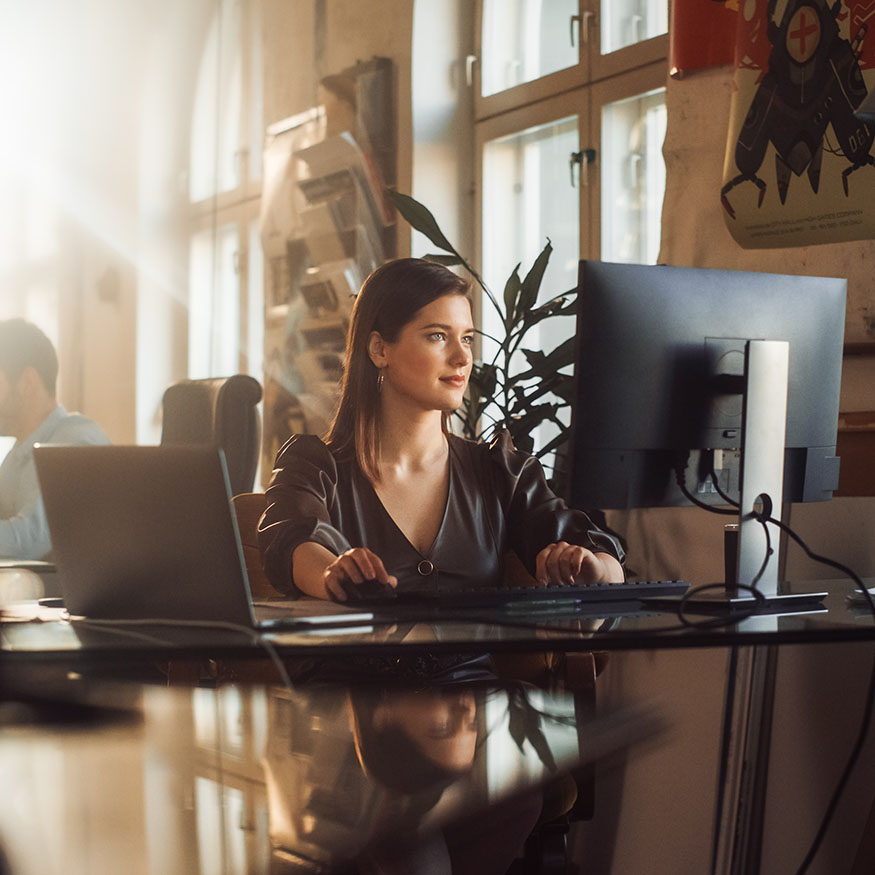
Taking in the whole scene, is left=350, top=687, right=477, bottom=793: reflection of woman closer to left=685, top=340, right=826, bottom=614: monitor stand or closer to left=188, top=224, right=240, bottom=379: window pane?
left=685, top=340, right=826, bottom=614: monitor stand

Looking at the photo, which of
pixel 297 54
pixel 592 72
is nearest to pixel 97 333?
pixel 297 54

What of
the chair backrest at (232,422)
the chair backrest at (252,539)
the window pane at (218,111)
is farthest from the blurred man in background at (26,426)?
the window pane at (218,111)

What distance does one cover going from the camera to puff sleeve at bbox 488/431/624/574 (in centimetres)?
201

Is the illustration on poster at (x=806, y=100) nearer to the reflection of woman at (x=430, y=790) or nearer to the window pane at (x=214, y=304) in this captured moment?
the reflection of woman at (x=430, y=790)

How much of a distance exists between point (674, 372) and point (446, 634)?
0.53 m

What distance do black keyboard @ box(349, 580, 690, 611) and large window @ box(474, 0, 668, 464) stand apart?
87.5 inches

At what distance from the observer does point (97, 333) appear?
19.5 feet

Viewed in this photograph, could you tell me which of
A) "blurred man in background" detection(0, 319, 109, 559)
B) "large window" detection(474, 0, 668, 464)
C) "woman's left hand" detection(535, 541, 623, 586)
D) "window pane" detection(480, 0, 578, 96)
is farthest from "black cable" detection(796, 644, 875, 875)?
"window pane" detection(480, 0, 578, 96)

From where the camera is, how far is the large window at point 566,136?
3.62 metres

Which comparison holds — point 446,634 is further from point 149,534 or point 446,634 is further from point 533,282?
point 533,282

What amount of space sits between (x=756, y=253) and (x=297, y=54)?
309 cm

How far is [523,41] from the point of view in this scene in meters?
4.20

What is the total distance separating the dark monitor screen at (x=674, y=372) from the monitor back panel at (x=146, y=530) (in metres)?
0.50

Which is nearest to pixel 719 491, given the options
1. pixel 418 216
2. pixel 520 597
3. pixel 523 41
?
pixel 520 597
